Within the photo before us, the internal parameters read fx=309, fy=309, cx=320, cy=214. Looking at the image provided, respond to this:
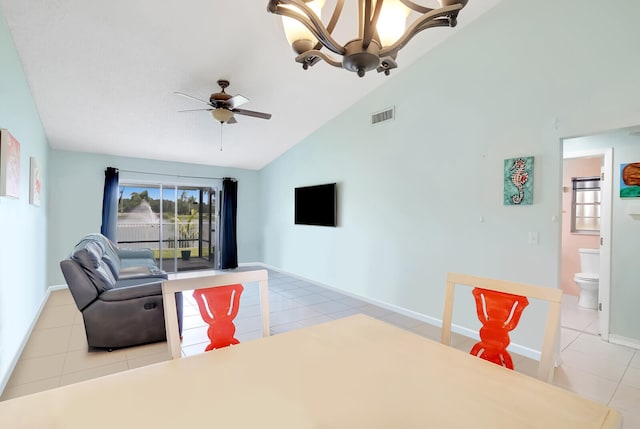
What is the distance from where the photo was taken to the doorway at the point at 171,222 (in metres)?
6.53

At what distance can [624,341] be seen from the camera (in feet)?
10.3

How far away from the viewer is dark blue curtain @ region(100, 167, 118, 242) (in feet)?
18.6

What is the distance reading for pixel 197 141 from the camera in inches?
218

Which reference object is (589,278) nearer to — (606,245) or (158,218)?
(606,245)

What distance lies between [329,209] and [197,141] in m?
2.67

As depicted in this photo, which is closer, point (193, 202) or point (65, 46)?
point (65, 46)

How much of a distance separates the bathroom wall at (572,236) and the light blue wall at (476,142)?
2.63m

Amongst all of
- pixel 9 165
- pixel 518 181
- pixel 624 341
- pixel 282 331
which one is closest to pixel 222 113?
pixel 9 165

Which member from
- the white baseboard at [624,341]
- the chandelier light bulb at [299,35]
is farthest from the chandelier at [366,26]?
the white baseboard at [624,341]

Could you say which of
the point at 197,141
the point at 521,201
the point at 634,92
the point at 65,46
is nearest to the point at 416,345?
the point at 521,201

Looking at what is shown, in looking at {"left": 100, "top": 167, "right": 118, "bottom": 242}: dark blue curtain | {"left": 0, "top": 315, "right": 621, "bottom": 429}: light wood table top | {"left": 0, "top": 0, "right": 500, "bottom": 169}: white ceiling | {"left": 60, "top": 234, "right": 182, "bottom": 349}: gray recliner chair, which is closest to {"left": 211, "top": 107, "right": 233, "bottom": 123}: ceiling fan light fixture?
{"left": 0, "top": 0, "right": 500, "bottom": 169}: white ceiling

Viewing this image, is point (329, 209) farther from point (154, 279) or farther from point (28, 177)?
point (28, 177)

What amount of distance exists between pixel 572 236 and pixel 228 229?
6.58 meters

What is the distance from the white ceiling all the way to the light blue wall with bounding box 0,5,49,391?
30 cm
